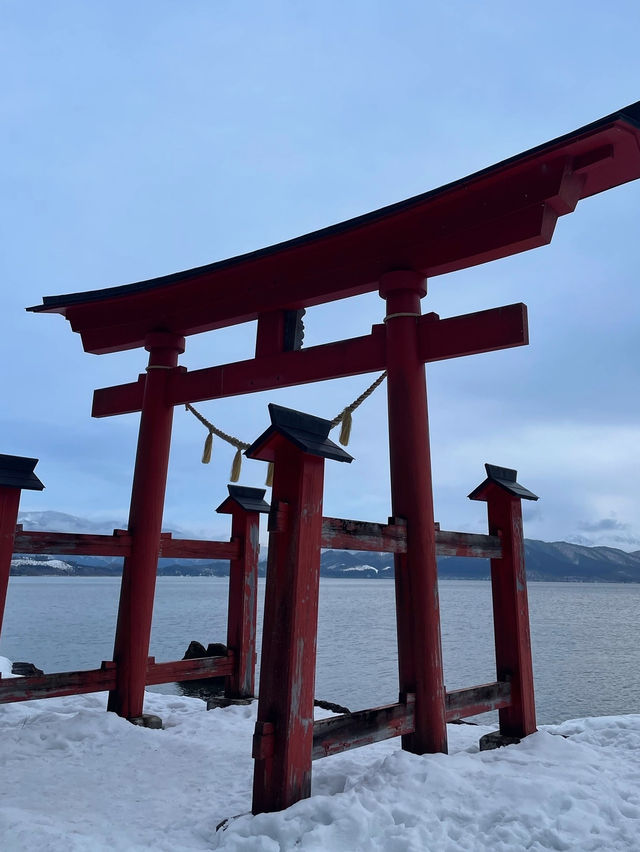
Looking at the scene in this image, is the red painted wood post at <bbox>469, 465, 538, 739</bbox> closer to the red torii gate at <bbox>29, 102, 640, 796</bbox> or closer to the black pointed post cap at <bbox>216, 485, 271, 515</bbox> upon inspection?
the red torii gate at <bbox>29, 102, 640, 796</bbox>

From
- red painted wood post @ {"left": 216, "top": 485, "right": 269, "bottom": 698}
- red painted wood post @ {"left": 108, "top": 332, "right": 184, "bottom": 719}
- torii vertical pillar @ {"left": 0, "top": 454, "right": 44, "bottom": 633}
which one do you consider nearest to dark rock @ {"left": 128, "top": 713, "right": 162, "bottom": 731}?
red painted wood post @ {"left": 108, "top": 332, "right": 184, "bottom": 719}

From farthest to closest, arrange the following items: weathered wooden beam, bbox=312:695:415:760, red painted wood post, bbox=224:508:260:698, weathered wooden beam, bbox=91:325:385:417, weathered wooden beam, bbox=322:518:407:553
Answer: red painted wood post, bbox=224:508:260:698, weathered wooden beam, bbox=91:325:385:417, weathered wooden beam, bbox=322:518:407:553, weathered wooden beam, bbox=312:695:415:760

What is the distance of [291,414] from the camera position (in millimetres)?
3898

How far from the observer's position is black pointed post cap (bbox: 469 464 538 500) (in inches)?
226

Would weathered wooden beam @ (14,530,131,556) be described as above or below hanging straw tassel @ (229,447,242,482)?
below

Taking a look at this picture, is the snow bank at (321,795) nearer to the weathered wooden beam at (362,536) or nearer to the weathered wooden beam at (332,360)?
the weathered wooden beam at (362,536)

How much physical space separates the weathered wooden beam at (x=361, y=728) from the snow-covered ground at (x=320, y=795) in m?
0.17

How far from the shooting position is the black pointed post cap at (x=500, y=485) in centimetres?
573

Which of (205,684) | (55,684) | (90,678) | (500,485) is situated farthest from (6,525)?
(205,684)

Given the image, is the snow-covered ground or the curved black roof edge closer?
the snow-covered ground

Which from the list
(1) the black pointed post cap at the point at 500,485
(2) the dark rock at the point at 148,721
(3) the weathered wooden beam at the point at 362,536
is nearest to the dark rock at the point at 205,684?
(2) the dark rock at the point at 148,721

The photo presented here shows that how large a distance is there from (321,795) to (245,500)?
4.38 m

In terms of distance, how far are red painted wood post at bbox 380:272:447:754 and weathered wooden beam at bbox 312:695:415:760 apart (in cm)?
15

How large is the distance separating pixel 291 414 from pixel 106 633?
1607 inches
